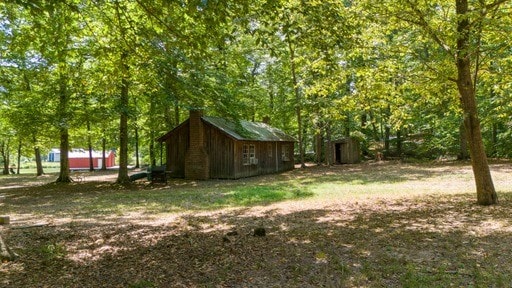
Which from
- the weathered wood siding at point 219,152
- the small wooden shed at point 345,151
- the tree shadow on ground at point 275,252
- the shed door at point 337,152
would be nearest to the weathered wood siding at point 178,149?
the weathered wood siding at point 219,152

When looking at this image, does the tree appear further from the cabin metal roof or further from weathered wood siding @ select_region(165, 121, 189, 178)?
weathered wood siding @ select_region(165, 121, 189, 178)

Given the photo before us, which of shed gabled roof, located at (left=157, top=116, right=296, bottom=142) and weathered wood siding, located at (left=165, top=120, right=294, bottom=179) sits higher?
shed gabled roof, located at (left=157, top=116, right=296, bottom=142)

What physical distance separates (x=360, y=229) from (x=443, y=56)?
222 inches

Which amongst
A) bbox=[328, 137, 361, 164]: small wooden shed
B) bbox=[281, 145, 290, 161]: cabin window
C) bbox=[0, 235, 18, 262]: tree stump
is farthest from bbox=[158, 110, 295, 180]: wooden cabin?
bbox=[0, 235, 18, 262]: tree stump

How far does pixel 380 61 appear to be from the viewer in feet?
36.0

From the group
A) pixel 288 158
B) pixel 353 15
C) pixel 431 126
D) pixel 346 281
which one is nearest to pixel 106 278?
pixel 346 281

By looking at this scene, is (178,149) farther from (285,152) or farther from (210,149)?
(285,152)

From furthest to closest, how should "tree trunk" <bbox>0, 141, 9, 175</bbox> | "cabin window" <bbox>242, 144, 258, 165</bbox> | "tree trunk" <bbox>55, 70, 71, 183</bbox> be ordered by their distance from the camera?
"tree trunk" <bbox>0, 141, 9, 175</bbox> < "cabin window" <bbox>242, 144, 258, 165</bbox> < "tree trunk" <bbox>55, 70, 71, 183</bbox>

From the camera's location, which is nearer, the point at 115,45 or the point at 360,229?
the point at 360,229

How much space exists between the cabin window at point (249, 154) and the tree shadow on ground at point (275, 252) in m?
15.9

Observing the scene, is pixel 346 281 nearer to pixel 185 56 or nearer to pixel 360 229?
pixel 360 229

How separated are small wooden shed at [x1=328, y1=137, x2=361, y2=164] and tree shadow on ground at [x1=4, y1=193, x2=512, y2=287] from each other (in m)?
26.8

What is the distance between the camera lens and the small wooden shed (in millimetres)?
35531

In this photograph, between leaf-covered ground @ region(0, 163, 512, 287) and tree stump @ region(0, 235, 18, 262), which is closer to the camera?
leaf-covered ground @ region(0, 163, 512, 287)
